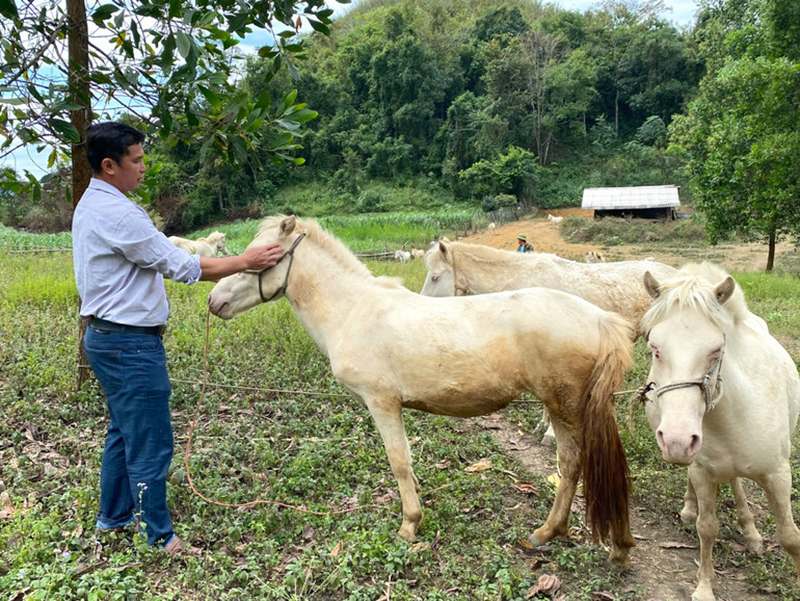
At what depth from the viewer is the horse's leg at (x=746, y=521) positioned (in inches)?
152

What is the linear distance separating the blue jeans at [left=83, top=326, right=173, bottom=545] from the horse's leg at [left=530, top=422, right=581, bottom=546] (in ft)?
8.39

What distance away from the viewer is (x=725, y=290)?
281cm

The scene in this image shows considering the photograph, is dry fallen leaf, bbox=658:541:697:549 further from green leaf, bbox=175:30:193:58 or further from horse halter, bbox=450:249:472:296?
green leaf, bbox=175:30:193:58

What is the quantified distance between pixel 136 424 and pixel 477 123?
180 feet

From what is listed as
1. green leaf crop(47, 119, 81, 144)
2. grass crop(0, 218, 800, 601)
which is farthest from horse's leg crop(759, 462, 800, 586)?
green leaf crop(47, 119, 81, 144)

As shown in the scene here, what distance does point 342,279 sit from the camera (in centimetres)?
407

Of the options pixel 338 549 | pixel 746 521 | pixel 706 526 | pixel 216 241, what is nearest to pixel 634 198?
pixel 216 241

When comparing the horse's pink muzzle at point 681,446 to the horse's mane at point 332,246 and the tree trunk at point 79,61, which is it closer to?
the horse's mane at point 332,246

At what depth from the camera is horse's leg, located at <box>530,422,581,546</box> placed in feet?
12.3

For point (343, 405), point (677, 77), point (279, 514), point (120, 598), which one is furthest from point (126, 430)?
point (677, 77)

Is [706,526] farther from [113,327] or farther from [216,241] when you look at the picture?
[216,241]

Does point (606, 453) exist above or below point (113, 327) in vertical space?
below

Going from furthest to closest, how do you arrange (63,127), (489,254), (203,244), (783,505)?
1. (203,244)
2. (489,254)
3. (63,127)
4. (783,505)

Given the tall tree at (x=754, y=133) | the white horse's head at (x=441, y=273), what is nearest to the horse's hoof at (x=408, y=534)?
the white horse's head at (x=441, y=273)
